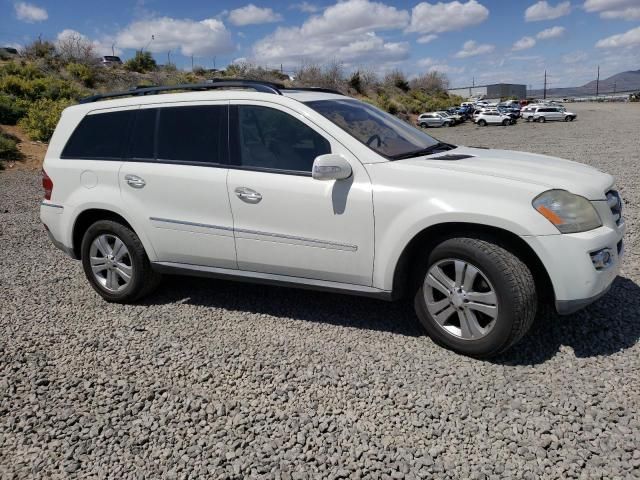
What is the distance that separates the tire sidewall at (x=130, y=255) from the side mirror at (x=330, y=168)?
187 cm

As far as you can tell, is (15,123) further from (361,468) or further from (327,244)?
(361,468)

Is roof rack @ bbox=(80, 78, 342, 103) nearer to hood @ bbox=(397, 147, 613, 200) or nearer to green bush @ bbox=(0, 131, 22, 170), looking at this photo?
hood @ bbox=(397, 147, 613, 200)

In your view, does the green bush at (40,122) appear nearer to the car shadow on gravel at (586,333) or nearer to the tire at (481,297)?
the tire at (481,297)

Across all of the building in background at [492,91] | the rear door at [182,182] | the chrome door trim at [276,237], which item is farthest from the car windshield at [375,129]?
the building in background at [492,91]

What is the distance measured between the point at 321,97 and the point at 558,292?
229 cm

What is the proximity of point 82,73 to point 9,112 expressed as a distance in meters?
12.8

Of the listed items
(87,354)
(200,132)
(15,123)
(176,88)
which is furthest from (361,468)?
(15,123)

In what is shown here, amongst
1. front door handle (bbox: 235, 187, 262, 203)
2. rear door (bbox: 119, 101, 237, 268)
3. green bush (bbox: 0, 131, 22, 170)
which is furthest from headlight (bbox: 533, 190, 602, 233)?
green bush (bbox: 0, 131, 22, 170)

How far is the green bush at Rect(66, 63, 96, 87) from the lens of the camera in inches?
1163

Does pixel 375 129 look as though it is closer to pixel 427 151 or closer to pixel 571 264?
pixel 427 151

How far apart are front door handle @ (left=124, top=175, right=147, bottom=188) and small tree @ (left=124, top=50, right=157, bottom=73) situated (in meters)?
37.6

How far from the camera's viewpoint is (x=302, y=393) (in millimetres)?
3178

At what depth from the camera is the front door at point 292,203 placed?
3.57 metres

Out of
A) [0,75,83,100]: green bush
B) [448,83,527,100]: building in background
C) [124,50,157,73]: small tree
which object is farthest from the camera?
[448,83,527,100]: building in background
